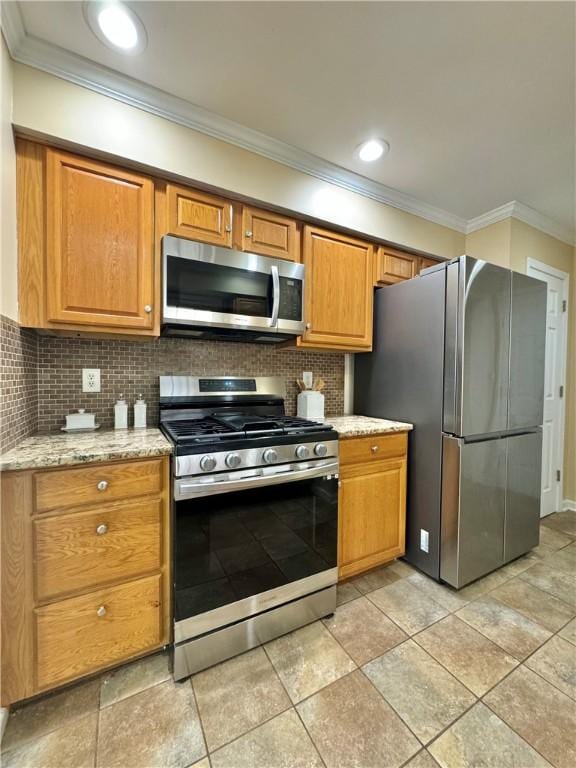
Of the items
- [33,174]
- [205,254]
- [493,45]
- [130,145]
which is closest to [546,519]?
[493,45]

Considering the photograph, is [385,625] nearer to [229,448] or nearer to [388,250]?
[229,448]

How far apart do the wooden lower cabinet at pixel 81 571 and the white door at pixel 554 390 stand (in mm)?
3152

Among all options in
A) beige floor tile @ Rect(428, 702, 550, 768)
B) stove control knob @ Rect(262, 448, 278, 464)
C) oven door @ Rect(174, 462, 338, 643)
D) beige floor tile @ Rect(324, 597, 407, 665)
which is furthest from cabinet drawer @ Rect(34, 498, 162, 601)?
beige floor tile @ Rect(428, 702, 550, 768)

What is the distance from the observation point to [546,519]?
2.80 m

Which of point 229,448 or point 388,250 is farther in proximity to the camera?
point 388,250

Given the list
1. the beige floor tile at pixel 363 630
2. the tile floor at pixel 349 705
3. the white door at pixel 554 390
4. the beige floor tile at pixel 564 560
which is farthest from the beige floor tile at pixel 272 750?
the white door at pixel 554 390

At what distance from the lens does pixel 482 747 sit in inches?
41.8

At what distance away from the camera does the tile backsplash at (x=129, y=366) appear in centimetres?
160

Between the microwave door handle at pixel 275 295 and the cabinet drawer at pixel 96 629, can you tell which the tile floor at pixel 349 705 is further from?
the microwave door handle at pixel 275 295

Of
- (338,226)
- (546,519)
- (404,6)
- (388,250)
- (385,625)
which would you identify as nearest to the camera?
(404,6)

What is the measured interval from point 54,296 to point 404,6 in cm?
172

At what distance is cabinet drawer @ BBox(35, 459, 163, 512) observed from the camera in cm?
112

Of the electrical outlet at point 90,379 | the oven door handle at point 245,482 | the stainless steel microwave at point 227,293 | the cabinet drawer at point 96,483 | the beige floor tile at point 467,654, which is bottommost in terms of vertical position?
the beige floor tile at point 467,654

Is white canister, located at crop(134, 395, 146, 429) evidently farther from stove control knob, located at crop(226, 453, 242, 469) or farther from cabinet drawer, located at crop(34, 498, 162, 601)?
stove control knob, located at crop(226, 453, 242, 469)
